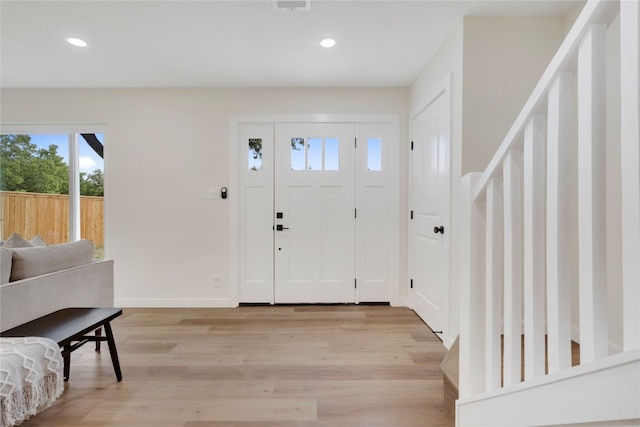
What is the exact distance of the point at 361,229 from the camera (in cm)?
356

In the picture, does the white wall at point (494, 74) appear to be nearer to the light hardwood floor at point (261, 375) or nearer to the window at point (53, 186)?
the light hardwood floor at point (261, 375)

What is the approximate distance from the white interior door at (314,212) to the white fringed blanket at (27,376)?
222 cm

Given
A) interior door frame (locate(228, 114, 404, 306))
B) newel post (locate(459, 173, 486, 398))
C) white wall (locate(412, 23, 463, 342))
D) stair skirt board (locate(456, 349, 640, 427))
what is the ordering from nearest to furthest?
stair skirt board (locate(456, 349, 640, 427)), newel post (locate(459, 173, 486, 398)), white wall (locate(412, 23, 463, 342)), interior door frame (locate(228, 114, 404, 306))

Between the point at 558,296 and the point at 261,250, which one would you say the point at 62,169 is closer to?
the point at 261,250

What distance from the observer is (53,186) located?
363 centimetres

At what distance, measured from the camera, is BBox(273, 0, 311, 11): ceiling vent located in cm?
205

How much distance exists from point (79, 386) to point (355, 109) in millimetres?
3244

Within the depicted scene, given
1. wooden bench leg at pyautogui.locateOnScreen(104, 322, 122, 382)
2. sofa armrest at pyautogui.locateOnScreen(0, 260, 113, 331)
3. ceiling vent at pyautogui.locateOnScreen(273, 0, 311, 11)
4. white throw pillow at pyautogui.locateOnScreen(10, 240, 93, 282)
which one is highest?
ceiling vent at pyautogui.locateOnScreen(273, 0, 311, 11)

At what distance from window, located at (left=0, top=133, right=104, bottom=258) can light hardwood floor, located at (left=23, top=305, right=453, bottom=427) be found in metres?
1.34

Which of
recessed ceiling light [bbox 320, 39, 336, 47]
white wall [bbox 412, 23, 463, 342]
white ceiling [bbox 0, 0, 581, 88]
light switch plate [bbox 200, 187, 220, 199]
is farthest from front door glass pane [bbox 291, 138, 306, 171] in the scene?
white wall [bbox 412, 23, 463, 342]

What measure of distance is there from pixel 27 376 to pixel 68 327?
390 millimetres

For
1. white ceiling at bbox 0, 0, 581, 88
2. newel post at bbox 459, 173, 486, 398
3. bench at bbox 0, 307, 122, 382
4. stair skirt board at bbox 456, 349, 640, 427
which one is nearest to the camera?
stair skirt board at bbox 456, 349, 640, 427

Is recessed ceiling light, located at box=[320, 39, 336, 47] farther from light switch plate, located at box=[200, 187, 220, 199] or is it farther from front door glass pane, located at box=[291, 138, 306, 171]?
light switch plate, located at box=[200, 187, 220, 199]

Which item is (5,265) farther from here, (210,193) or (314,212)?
(314,212)
